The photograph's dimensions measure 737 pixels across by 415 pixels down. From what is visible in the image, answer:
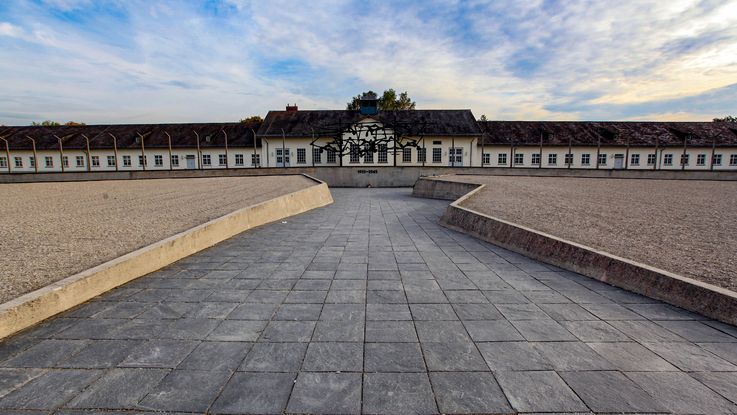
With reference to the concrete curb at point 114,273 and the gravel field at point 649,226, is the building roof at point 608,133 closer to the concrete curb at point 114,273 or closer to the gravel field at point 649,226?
the gravel field at point 649,226

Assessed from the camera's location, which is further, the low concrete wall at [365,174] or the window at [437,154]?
the window at [437,154]

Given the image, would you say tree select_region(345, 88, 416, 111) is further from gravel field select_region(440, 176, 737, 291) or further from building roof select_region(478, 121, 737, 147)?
gravel field select_region(440, 176, 737, 291)

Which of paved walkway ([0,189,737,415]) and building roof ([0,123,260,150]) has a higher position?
building roof ([0,123,260,150])

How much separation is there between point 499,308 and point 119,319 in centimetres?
391

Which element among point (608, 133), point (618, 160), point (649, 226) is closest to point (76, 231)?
point (649, 226)

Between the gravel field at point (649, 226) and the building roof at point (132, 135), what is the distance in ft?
122

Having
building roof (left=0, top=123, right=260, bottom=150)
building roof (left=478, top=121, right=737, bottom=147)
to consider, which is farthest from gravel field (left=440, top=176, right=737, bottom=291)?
building roof (left=0, top=123, right=260, bottom=150)

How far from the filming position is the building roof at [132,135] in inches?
1606

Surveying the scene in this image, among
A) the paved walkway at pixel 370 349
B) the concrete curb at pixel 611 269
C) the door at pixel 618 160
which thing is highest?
the door at pixel 618 160

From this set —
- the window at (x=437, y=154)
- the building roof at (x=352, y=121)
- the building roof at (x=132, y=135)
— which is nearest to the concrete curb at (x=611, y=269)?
the building roof at (x=352, y=121)

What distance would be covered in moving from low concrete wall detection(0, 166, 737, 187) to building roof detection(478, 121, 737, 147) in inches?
655

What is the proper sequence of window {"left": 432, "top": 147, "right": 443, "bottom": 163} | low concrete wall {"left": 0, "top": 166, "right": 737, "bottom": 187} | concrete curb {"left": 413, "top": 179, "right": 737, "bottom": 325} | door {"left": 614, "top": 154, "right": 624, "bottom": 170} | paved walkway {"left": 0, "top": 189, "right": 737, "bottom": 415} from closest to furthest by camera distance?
paved walkway {"left": 0, "top": 189, "right": 737, "bottom": 415}, concrete curb {"left": 413, "top": 179, "right": 737, "bottom": 325}, low concrete wall {"left": 0, "top": 166, "right": 737, "bottom": 187}, door {"left": 614, "top": 154, "right": 624, "bottom": 170}, window {"left": 432, "top": 147, "right": 443, "bottom": 163}

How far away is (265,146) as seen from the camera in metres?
40.3

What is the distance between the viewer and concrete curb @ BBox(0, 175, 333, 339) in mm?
3247
